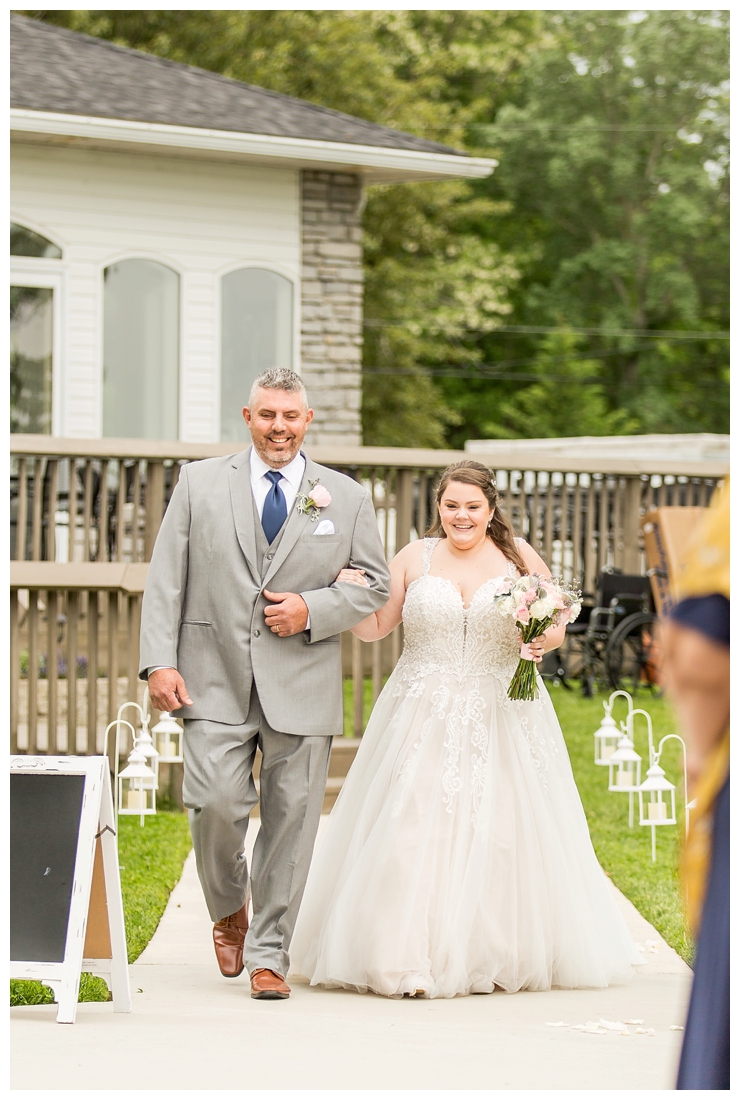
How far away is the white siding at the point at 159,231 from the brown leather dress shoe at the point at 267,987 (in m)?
8.66

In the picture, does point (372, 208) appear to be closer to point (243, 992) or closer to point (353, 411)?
point (353, 411)

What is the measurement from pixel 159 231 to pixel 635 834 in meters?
7.75

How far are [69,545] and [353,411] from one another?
16.0 feet

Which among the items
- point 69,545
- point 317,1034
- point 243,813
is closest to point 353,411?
point 69,545

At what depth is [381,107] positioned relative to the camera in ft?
80.2

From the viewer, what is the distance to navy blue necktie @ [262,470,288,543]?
4930mm

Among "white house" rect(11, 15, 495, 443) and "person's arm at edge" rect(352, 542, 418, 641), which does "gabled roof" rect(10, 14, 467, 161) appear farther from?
"person's arm at edge" rect(352, 542, 418, 641)

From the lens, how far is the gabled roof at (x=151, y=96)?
39.9 feet

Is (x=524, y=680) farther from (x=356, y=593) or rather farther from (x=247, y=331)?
(x=247, y=331)

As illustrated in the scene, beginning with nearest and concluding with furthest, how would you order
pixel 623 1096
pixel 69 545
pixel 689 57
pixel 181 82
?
pixel 623 1096 < pixel 69 545 < pixel 181 82 < pixel 689 57

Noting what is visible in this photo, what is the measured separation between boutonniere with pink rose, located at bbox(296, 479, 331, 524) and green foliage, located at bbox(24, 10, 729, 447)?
21.0 meters

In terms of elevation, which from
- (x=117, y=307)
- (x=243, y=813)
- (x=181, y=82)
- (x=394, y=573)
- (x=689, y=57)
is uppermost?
(x=689, y=57)

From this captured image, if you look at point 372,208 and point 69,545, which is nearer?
point 69,545

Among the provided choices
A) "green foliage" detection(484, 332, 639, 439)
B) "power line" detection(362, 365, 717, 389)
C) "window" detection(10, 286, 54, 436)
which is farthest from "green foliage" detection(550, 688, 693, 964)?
"power line" detection(362, 365, 717, 389)
